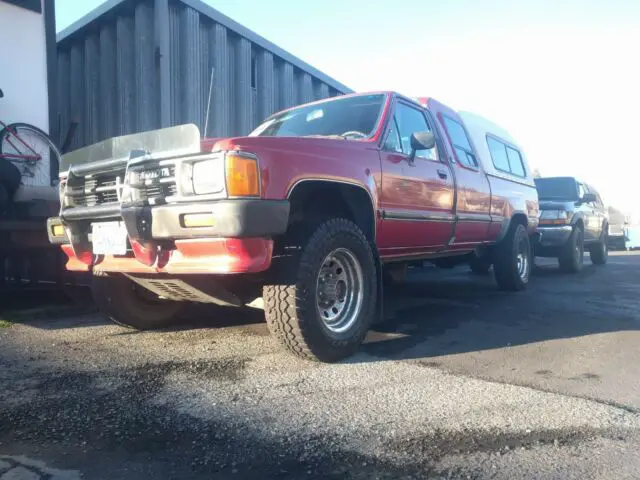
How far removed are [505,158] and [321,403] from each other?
210 inches

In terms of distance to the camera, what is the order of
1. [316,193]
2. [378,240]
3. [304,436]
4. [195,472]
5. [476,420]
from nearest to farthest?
[195,472]
[304,436]
[476,420]
[316,193]
[378,240]

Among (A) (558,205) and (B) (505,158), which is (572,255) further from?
(B) (505,158)

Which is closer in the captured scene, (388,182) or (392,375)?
(392,375)

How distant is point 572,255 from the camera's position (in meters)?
8.87

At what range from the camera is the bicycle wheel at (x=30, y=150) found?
5753mm

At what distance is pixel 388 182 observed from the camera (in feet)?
12.8

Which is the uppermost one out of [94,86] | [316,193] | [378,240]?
[94,86]

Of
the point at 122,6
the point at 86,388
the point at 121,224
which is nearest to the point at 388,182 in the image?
the point at 121,224

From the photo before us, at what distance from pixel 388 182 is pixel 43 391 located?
2643 mm

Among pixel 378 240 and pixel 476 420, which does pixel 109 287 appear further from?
pixel 476 420

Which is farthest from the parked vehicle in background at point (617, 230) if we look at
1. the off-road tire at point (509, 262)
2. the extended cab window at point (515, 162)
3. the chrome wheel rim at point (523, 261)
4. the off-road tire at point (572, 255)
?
the off-road tire at point (509, 262)

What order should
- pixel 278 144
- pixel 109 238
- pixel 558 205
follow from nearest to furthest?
1. pixel 278 144
2. pixel 109 238
3. pixel 558 205

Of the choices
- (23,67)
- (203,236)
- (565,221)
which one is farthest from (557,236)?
(23,67)

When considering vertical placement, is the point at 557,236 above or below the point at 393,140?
below
